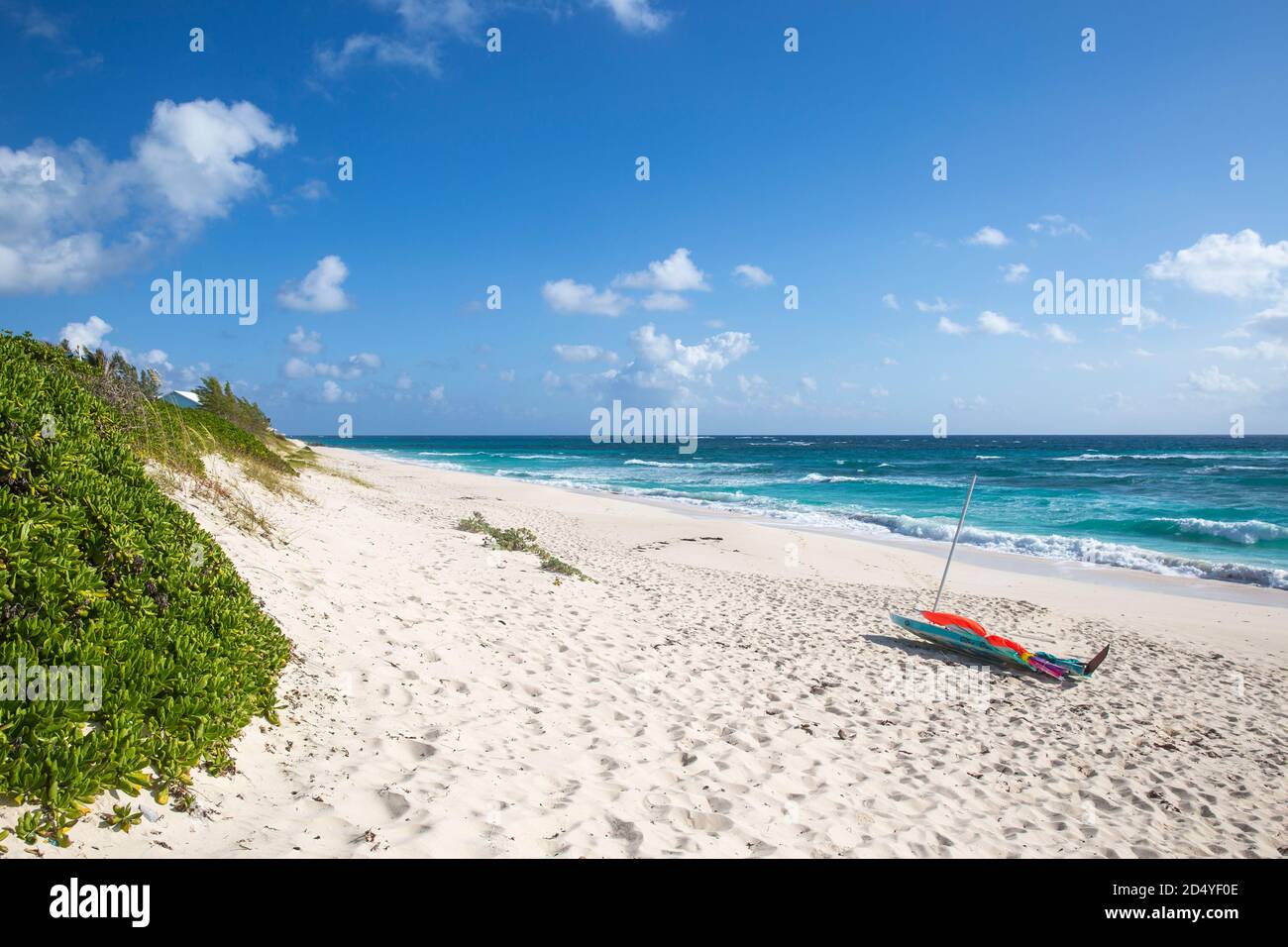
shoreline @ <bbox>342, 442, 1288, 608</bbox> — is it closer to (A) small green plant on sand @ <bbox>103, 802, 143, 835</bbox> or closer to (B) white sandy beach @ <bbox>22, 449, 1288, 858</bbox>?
(B) white sandy beach @ <bbox>22, 449, 1288, 858</bbox>

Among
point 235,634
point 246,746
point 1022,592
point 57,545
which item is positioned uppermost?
point 57,545

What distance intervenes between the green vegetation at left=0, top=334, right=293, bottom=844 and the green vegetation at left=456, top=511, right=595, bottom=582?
6.66 metres

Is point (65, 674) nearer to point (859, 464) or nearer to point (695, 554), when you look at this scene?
point (695, 554)

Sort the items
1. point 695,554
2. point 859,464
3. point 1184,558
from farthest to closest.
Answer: point 859,464
point 1184,558
point 695,554

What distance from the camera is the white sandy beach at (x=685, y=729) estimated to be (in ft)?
13.3

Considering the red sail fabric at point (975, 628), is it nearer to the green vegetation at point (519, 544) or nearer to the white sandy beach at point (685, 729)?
the white sandy beach at point (685, 729)

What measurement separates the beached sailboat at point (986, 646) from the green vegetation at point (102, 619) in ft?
28.1

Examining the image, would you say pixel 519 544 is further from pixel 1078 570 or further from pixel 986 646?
pixel 1078 570

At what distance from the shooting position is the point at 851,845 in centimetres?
439

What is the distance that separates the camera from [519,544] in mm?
13773

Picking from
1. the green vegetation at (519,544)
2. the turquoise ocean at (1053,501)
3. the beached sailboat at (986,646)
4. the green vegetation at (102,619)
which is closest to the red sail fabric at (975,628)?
the beached sailboat at (986,646)

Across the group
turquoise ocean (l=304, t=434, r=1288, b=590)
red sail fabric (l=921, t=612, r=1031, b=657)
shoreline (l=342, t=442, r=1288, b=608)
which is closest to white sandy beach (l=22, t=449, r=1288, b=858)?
red sail fabric (l=921, t=612, r=1031, b=657)
